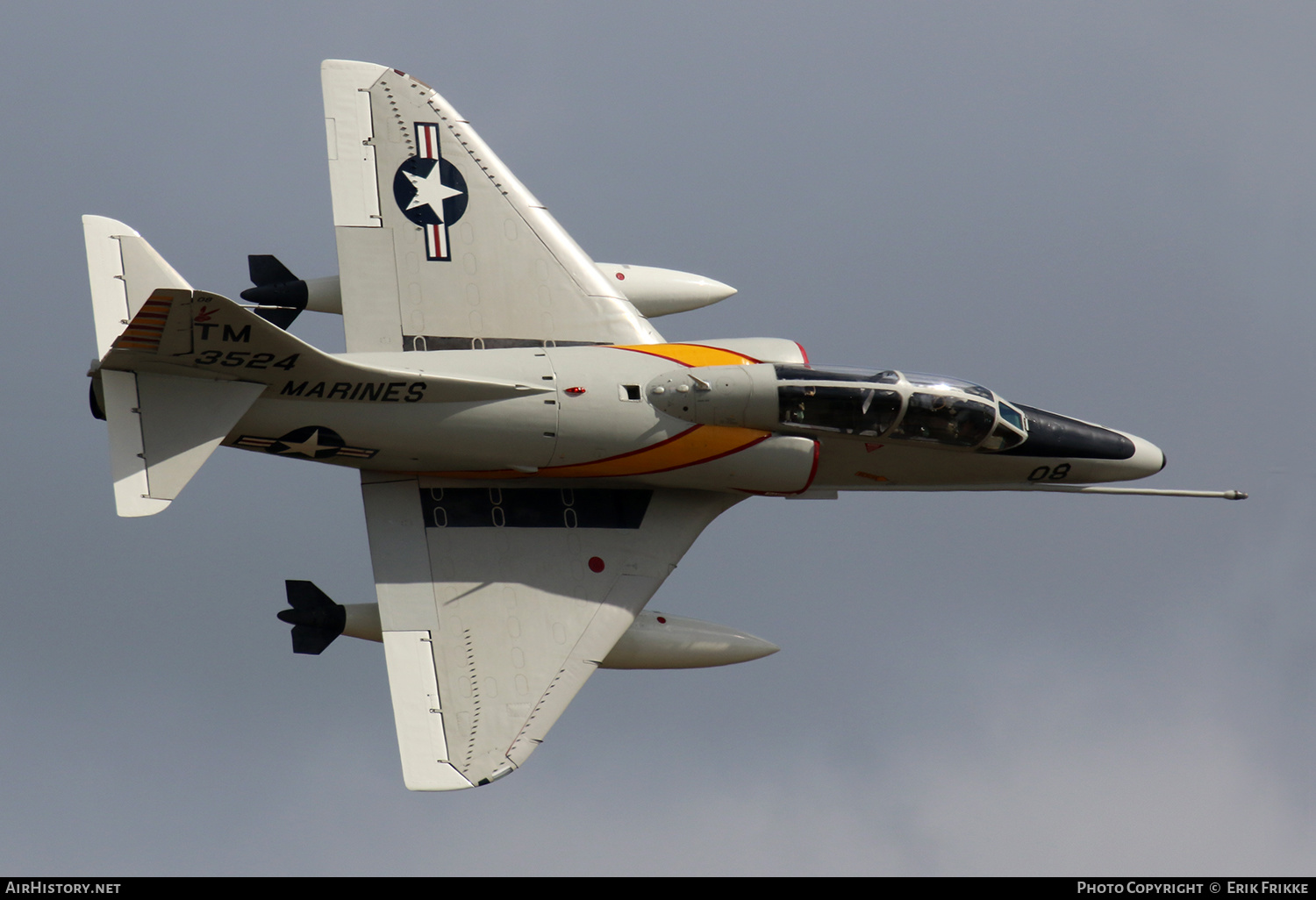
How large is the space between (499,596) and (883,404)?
5.58 metres

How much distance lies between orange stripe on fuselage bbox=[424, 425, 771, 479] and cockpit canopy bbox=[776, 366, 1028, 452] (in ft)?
2.08

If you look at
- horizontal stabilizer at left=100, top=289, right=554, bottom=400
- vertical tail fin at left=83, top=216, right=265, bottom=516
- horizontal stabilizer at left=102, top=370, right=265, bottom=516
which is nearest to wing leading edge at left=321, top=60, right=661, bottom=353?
horizontal stabilizer at left=100, top=289, right=554, bottom=400

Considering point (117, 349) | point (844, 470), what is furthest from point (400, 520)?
point (844, 470)

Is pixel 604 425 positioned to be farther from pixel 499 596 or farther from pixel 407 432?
pixel 499 596

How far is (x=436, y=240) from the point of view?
63.1ft

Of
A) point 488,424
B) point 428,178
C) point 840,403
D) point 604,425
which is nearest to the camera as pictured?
point 488,424

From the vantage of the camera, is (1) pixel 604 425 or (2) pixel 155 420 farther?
(1) pixel 604 425

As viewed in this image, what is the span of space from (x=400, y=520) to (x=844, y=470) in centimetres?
597

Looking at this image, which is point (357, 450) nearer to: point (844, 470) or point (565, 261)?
point (565, 261)

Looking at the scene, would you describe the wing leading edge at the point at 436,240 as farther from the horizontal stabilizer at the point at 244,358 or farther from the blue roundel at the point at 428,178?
the horizontal stabilizer at the point at 244,358

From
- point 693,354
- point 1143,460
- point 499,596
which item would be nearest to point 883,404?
point 693,354

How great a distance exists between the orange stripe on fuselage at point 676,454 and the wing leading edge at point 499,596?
1.82ft

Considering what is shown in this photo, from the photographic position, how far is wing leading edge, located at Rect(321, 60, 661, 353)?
18.8 meters
